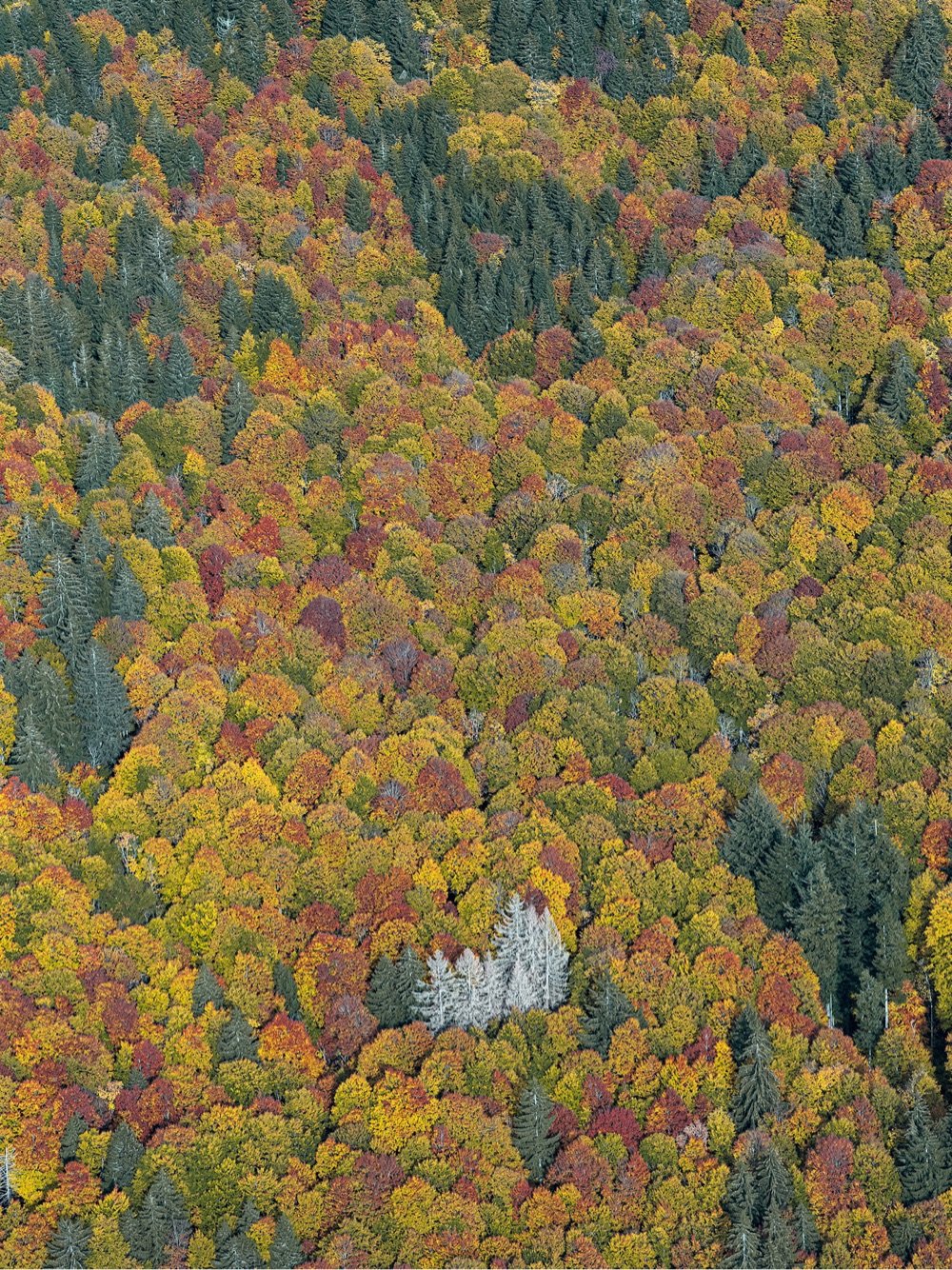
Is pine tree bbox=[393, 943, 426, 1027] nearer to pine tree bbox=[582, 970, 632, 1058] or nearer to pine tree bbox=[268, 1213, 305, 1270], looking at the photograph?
pine tree bbox=[582, 970, 632, 1058]

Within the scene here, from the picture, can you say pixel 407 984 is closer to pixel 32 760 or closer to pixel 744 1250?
pixel 744 1250

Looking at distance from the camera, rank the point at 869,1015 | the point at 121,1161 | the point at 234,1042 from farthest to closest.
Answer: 1. the point at 869,1015
2. the point at 234,1042
3. the point at 121,1161

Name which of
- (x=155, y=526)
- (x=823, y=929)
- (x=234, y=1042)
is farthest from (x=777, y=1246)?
(x=155, y=526)

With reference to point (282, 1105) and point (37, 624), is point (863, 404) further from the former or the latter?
point (282, 1105)

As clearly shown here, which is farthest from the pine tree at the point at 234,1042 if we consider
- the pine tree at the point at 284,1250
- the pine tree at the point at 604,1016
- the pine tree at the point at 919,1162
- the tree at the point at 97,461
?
the tree at the point at 97,461

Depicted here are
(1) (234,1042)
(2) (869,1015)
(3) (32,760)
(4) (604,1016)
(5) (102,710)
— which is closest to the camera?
(1) (234,1042)

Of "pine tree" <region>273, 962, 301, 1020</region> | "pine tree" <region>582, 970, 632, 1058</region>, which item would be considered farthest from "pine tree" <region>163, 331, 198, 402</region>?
"pine tree" <region>582, 970, 632, 1058</region>
